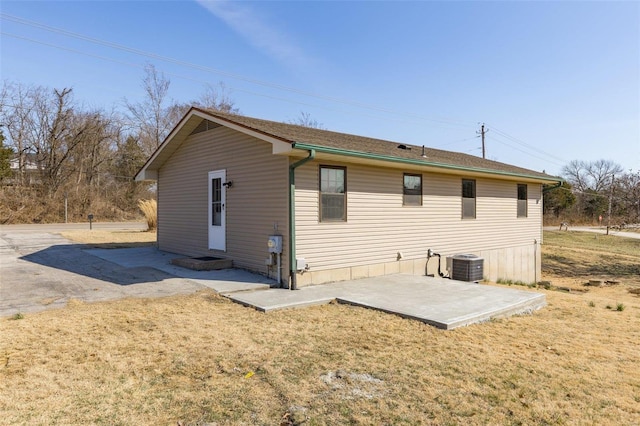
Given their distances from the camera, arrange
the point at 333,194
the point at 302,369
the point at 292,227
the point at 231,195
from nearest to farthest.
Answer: the point at 302,369 < the point at 292,227 < the point at 333,194 < the point at 231,195

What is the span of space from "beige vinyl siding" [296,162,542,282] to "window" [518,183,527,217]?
57cm

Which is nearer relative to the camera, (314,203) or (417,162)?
(314,203)

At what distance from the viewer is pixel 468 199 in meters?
11.5

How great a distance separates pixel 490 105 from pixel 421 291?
1019 cm

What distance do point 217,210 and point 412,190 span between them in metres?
4.80

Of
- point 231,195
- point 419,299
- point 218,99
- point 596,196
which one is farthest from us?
point 596,196

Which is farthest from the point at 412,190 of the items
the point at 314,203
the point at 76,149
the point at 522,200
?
the point at 76,149

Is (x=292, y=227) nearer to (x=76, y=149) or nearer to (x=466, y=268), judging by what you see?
(x=466, y=268)

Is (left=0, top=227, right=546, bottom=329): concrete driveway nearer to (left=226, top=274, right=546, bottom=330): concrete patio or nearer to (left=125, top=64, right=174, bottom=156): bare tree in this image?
(left=226, top=274, right=546, bottom=330): concrete patio

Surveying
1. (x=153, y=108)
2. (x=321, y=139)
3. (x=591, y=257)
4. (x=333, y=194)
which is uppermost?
(x=153, y=108)

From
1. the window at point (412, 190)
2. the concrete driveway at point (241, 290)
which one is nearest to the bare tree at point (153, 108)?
the concrete driveway at point (241, 290)

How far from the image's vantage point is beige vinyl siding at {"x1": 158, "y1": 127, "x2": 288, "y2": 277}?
25.4 ft

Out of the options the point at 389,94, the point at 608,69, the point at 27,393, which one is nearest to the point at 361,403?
the point at 27,393

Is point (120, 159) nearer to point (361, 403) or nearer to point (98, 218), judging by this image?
point (98, 218)
